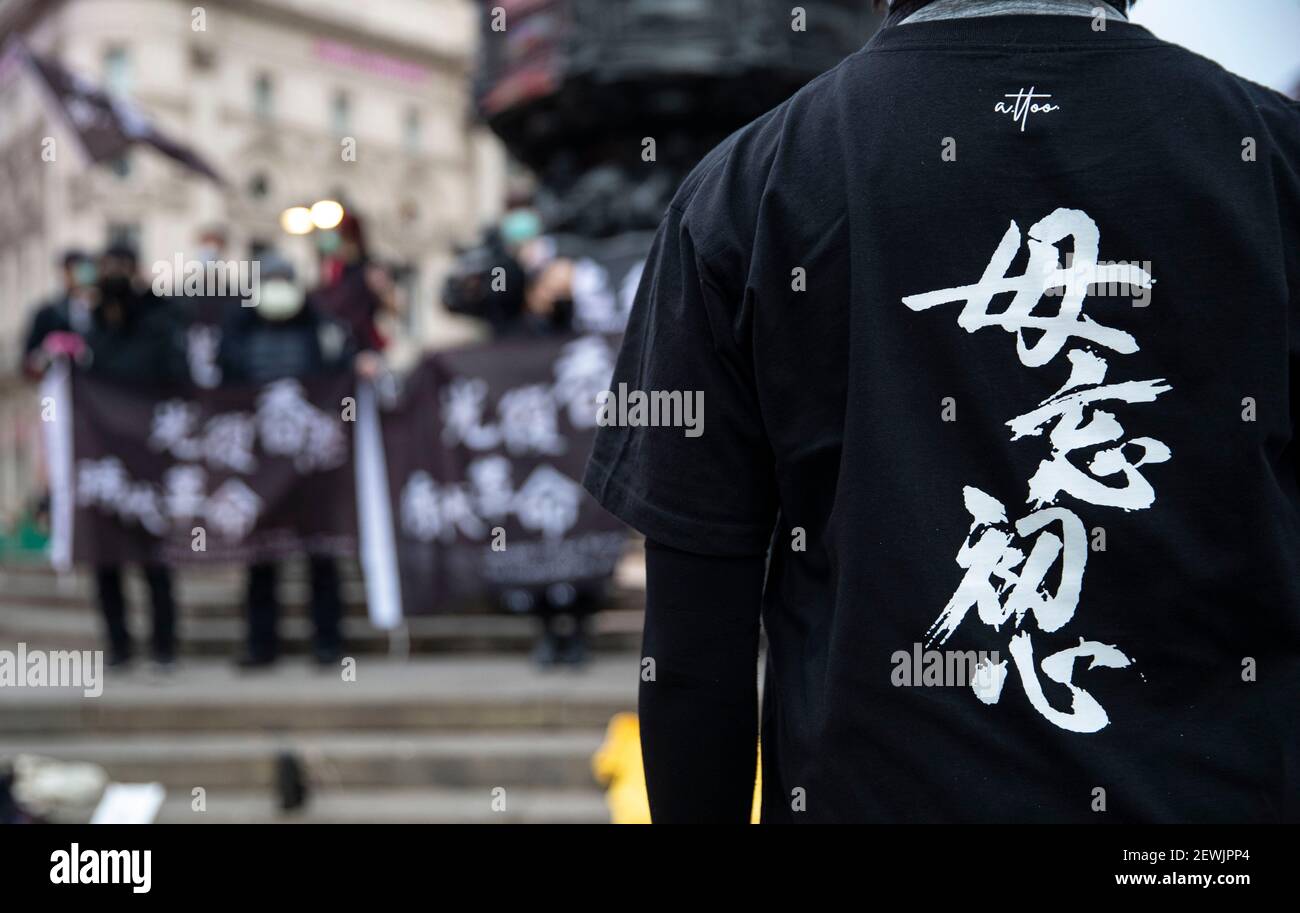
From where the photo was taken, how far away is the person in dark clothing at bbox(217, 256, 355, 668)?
6.07 m

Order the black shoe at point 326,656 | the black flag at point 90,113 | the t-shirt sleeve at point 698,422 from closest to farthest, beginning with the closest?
the t-shirt sleeve at point 698,422
the black shoe at point 326,656
the black flag at point 90,113

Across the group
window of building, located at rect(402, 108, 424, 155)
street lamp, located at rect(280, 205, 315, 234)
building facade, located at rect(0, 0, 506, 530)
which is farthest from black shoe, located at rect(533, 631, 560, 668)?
window of building, located at rect(402, 108, 424, 155)

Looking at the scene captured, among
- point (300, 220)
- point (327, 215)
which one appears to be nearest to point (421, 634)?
point (327, 215)

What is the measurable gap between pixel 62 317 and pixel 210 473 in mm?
1760

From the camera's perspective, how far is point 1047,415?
3.84 ft

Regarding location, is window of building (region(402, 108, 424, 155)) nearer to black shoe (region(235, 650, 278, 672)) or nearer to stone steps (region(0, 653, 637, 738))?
black shoe (region(235, 650, 278, 672))

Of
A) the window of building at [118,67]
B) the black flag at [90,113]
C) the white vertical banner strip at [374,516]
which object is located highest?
the window of building at [118,67]

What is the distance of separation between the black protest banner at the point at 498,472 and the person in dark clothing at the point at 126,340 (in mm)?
1249

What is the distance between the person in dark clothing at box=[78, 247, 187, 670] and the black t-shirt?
5627 millimetres

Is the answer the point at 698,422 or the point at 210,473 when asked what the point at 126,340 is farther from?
the point at 698,422

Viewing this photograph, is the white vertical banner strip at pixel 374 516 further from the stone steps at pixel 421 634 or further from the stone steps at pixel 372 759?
the stone steps at pixel 372 759

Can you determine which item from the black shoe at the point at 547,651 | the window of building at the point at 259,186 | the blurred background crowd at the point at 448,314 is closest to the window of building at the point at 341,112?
the window of building at the point at 259,186

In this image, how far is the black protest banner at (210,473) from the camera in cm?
612
